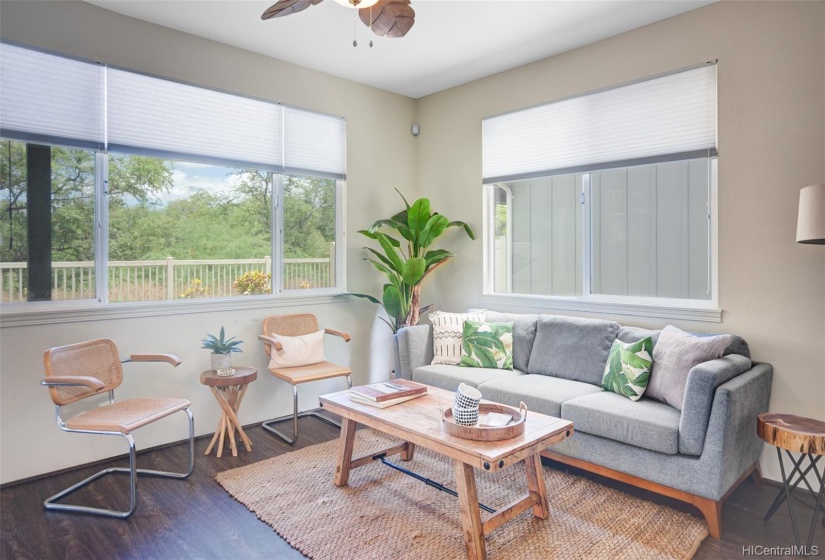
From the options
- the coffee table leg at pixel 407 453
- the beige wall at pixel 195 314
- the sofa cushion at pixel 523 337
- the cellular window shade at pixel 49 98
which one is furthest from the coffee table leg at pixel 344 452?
the cellular window shade at pixel 49 98

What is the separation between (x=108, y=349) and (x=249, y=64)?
7.52 ft

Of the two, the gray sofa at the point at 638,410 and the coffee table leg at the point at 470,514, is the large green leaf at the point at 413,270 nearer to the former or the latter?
the gray sofa at the point at 638,410

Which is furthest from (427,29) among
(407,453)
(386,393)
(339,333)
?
(407,453)

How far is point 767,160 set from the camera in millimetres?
2986

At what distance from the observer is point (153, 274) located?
11.7 ft

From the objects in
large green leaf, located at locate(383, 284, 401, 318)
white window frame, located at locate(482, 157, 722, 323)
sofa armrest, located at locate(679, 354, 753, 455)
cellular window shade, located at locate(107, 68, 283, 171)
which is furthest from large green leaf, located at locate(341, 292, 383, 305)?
sofa armrest, located at locate(679, 354, 753, 455)

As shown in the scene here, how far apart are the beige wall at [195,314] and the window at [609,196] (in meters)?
1.08

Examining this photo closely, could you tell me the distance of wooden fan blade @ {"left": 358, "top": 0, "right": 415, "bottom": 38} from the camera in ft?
7.47

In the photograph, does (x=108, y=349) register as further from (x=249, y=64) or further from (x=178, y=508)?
(x=249, y=64)

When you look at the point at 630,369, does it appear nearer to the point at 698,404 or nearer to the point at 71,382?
the point at 698,404

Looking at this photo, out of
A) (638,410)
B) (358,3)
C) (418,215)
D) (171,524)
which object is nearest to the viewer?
(358,3)

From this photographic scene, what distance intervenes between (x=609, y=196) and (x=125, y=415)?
3.49 m

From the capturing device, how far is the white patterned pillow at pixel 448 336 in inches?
Answer: 155

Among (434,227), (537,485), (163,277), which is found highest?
(434,227)
